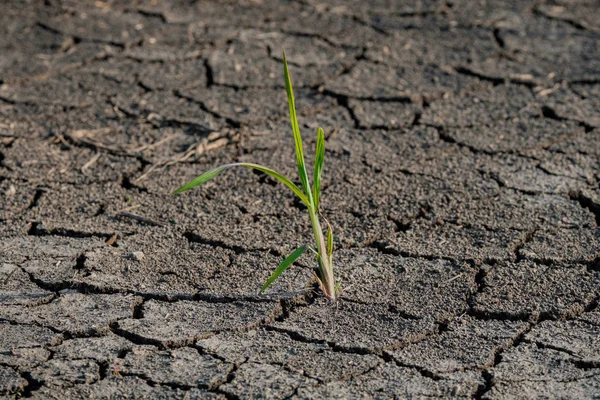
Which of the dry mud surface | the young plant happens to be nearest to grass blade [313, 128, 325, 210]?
the young plant

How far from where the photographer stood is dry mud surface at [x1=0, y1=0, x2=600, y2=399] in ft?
7.99

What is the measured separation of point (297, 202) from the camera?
3.25 metres

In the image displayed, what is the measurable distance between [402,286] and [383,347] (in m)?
0.33

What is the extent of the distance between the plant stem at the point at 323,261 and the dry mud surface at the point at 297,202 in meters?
0.05

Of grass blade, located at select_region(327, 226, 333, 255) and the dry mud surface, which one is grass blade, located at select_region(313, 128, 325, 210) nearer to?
grass blade, located at select_region(327, 226, 333, 255)

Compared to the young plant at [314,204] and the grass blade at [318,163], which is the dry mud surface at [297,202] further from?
the grass blade at [318,163]

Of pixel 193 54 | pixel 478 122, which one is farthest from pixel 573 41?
pixel 193 54

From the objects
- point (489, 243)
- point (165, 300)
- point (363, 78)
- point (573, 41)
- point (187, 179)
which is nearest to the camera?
point (165, 300)

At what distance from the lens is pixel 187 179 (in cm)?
343

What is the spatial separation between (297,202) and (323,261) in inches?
25.6

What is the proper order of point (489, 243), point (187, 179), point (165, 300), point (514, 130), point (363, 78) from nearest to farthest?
point (165, 300), point (489, 243), point (187, 179), point (514, 130), point (363, 78)

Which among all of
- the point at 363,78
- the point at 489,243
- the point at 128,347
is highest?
the point at 363,78

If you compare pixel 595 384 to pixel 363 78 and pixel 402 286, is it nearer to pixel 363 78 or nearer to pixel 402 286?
pixel 402 286

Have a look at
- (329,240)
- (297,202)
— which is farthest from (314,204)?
(297,202)
